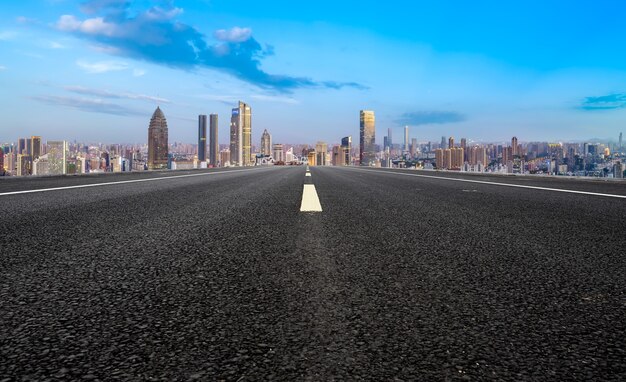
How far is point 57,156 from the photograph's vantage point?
1595cm

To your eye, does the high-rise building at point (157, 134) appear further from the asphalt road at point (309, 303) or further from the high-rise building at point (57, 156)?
the asphalt road at point (309, 303)

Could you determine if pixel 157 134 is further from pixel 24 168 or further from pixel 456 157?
pixel 24 168

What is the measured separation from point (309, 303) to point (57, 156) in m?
17.9

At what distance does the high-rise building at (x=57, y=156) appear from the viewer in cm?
1504

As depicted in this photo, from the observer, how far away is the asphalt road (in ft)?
3.38

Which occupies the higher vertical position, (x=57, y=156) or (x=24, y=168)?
(x=57, y=156)

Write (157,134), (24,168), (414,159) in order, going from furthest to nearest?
(157,134) → (414,159) → (24,168)

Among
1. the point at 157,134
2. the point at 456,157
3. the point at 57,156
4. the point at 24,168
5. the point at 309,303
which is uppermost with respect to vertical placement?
the point at 157,134

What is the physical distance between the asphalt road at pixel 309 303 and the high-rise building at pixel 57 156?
14.0m

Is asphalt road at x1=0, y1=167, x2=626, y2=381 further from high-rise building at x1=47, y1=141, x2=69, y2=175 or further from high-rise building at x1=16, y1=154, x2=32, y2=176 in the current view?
high-rise building at x1=47, y1=141, x2=69, y2=175

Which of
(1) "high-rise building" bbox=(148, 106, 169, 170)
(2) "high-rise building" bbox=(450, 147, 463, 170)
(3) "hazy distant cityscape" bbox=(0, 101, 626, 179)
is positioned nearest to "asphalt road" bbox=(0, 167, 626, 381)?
(3) "hazy distant cityscape" bbox=(0, 101, 626, 179)

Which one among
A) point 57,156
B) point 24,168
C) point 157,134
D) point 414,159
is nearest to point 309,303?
point 57,156

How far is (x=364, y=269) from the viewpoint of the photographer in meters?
1.98

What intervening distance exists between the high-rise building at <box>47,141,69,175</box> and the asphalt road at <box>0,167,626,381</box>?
1396 centimetres
